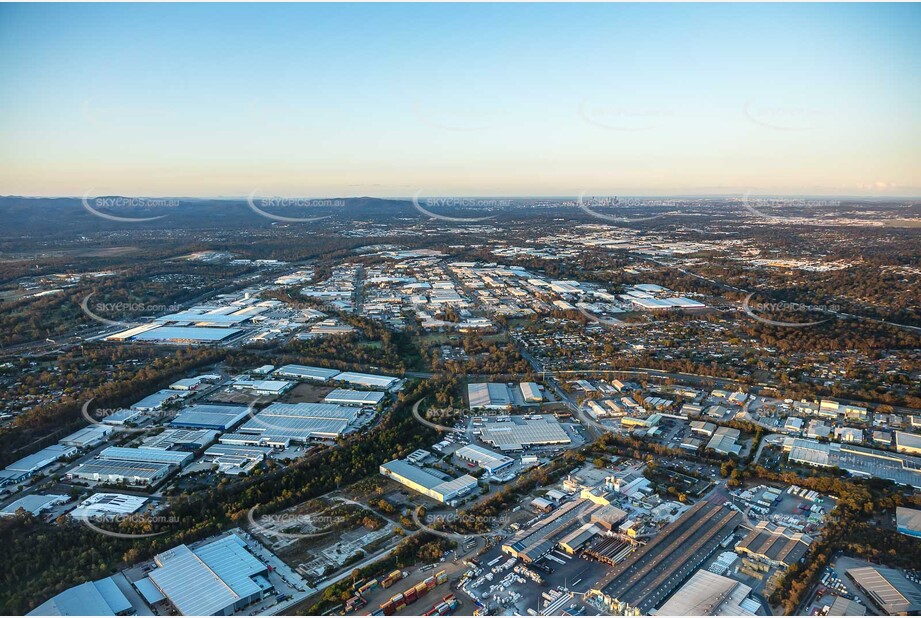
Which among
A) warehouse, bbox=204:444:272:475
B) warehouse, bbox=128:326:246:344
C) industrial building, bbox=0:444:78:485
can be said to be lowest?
industrial building, bbox=0:444:78:485

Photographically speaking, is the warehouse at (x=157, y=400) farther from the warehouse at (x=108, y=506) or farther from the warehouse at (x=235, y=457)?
the warehouse at (x=108, y=506)

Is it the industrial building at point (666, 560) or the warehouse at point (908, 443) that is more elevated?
the warehouse at point (908, 443)

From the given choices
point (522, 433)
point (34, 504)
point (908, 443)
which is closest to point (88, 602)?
point (34, 504)

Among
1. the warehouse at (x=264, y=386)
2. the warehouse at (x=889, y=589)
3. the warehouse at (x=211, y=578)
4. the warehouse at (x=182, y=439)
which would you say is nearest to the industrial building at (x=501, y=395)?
the warehouse at (x=264, y=386)

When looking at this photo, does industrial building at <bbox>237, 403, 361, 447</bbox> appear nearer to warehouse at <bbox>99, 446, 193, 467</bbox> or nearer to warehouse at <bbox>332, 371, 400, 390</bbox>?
warehouse at <bbox>99, 446, 193, 467</bbox>

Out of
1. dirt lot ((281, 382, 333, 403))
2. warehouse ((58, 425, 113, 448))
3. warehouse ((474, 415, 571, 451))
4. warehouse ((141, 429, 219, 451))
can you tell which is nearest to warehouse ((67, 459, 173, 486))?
warehouse ((141, 429, 219, 451))
